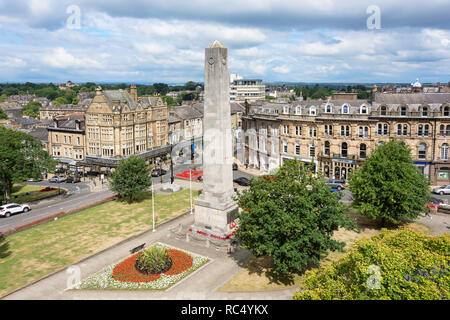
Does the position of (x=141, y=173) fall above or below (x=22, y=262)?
above

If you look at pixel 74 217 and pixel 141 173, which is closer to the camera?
pixel 74 217

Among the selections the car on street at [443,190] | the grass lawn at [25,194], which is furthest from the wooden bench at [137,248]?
the car on street at [443,190]

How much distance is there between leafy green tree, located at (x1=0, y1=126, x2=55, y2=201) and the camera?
47.6 meters

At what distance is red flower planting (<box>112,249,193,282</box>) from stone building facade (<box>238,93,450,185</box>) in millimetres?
35443

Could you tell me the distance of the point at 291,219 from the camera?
24.4m

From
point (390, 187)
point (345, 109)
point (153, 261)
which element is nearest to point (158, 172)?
point (345, 109)

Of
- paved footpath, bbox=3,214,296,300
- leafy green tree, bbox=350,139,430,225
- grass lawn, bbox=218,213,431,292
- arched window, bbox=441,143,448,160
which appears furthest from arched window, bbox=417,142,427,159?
paved footpath, bbox=3,214,296,300

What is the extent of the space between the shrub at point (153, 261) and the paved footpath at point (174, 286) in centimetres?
244

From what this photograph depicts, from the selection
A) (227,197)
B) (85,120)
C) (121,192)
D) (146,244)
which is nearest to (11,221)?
(121,192)

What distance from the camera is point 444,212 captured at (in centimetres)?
4234

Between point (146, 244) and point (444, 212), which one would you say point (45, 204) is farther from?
point (444, 212)

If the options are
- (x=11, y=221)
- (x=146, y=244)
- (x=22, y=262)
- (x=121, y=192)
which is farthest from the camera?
(x=121, y=192)

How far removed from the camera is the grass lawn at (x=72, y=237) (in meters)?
29.4

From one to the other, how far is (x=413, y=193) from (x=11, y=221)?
4424cm
